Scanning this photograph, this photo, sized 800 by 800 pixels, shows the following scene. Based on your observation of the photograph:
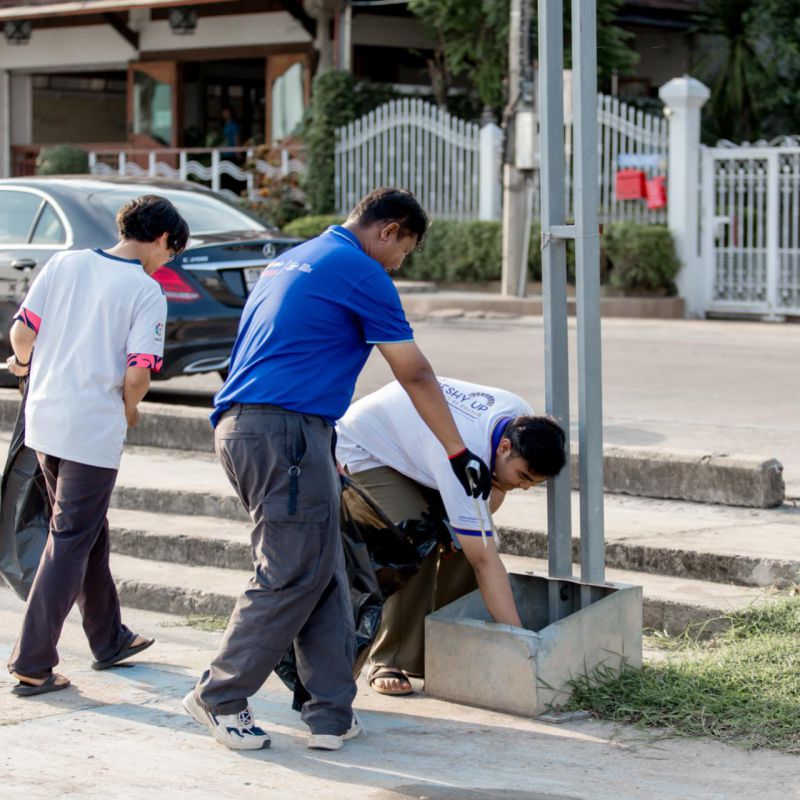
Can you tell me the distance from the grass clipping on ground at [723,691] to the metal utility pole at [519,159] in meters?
12.6

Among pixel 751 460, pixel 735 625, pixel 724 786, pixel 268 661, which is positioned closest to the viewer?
pixel 724 786

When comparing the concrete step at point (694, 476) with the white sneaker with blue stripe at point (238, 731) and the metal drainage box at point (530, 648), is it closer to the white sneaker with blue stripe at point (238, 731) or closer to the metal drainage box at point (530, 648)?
the metal drainage box at point (530, 648)

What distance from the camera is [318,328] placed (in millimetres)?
4219

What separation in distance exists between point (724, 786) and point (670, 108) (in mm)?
13633

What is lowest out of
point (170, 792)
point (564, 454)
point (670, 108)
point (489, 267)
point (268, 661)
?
point (170, 792)

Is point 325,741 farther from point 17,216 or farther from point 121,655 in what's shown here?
point 17,216

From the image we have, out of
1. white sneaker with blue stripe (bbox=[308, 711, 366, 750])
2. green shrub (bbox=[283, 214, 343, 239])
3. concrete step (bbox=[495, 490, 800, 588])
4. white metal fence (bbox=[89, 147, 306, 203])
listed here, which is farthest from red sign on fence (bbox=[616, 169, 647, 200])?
white sneaker with blue stripe (bbox=[308, 711, 366, 750])

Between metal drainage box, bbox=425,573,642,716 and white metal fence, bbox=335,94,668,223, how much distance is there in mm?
12835

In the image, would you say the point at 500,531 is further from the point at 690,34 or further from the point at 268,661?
the point at 690,34

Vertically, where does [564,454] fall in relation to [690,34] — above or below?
below

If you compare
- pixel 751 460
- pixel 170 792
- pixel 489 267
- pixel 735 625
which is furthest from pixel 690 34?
pixel 170 792

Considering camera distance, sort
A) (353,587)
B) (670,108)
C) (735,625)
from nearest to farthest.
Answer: (353,587)
(735,625)
(670,108)

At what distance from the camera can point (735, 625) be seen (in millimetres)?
5145

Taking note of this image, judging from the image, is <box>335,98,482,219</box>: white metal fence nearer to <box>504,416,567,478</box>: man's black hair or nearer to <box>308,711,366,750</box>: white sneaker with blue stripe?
<box>504,416,567,478</box>: man's black hair
